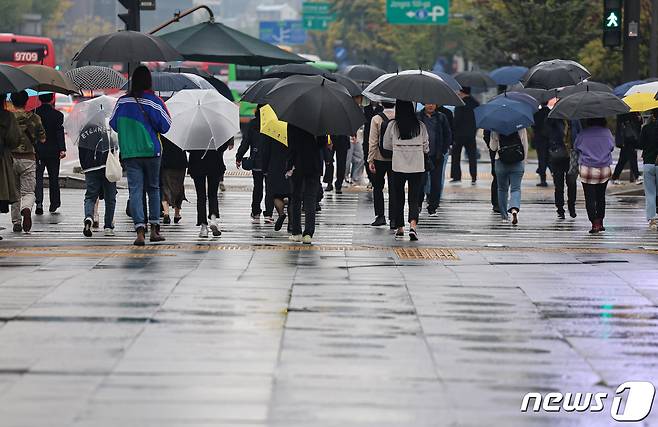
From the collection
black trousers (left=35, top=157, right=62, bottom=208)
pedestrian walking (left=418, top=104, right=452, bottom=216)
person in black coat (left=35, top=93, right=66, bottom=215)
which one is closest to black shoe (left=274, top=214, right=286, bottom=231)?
pedestrian walking (left=418, top=104, right=452, bottom=216)

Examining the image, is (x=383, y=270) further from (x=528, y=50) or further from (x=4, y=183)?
(x=528, y=50)

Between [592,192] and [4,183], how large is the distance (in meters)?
7.34

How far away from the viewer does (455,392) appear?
324 inches

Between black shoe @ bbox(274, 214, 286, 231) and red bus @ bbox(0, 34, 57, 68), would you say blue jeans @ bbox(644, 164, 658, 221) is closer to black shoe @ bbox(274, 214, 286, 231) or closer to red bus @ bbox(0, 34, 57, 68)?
black shoe @ bbox(274, 214, 286, 231)

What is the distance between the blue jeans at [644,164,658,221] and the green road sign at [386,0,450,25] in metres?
50.7

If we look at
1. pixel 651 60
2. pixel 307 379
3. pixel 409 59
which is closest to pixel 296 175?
pixel 307 379

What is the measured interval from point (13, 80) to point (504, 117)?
690 centimetres

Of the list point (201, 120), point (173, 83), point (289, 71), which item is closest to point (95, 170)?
point (201, 120)

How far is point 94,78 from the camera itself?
20.9 metres

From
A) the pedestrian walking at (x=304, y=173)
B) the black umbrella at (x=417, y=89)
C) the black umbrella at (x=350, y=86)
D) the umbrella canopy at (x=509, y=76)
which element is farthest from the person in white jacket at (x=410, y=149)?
the umbrella canopy at (x=509, y=76)

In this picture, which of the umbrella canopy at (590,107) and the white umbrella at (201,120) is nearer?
the white umbrella at (201,120)

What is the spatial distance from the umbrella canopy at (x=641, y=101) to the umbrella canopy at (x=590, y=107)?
4.25 ft

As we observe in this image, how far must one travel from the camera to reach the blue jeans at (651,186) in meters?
18.7

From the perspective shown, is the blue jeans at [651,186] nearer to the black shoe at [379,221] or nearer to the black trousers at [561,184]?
the black trousers at [561,184]
